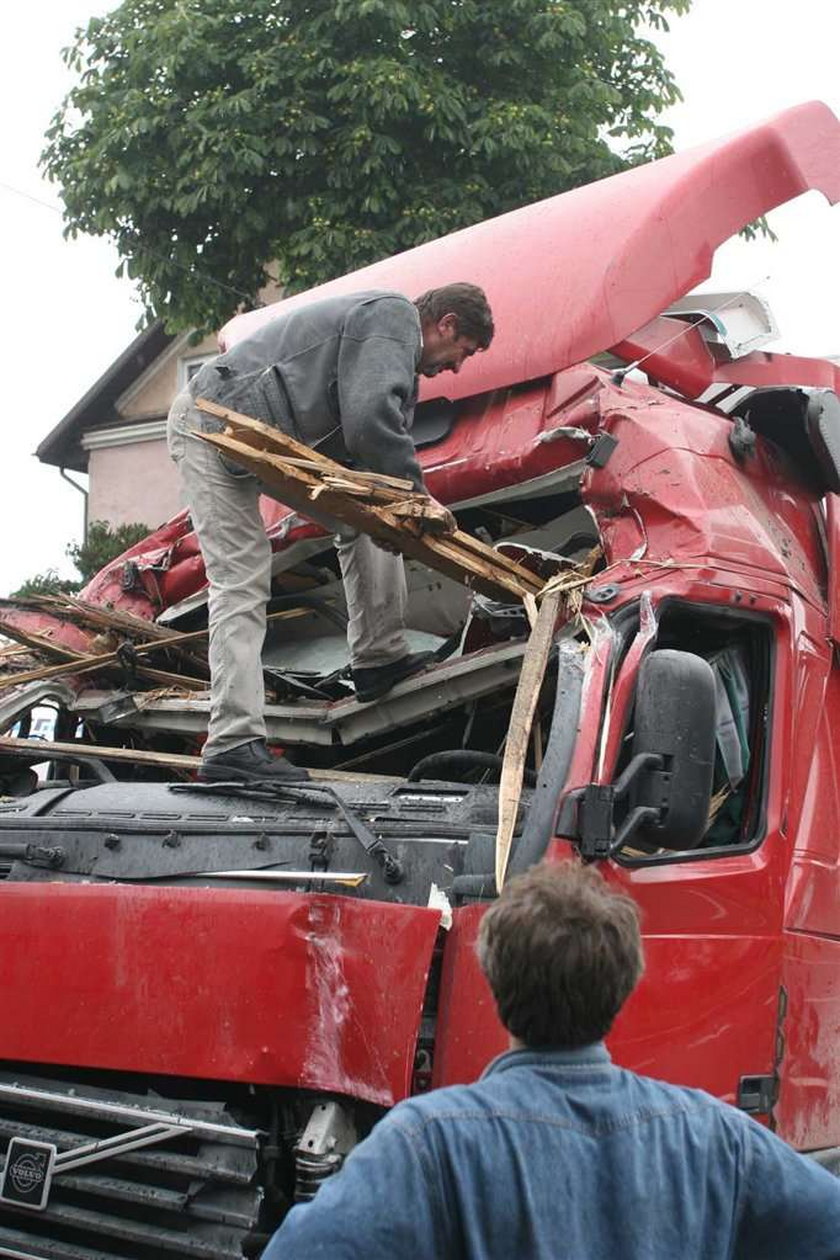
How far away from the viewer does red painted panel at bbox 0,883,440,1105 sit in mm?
3021

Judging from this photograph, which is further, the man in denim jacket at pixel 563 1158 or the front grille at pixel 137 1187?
the front grille at pixel 137 1187

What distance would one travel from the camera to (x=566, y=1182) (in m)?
1.69

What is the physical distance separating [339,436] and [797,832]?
1705 millimetres

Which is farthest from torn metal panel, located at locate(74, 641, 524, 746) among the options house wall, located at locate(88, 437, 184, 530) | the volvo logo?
house wall, located at locate(88, 437, 184, 530)

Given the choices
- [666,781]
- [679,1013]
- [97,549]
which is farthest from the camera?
[97,549]

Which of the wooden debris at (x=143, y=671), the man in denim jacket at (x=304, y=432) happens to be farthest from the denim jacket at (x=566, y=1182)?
the wooden debris at (x=143, y=671)

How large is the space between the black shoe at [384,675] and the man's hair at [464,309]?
0.96 metres

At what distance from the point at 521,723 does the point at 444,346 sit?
132 centimetres

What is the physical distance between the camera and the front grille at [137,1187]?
299cm

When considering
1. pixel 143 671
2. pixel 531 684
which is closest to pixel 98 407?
pixel 143 671

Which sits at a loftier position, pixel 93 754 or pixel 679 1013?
pixel 93 754

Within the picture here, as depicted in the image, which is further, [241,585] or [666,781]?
[241,585]

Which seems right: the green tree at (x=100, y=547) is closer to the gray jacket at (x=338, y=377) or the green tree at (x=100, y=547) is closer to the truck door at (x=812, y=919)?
the gray jacket at (x=338, y=377)

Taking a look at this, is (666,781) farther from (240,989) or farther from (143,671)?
(143,671)
